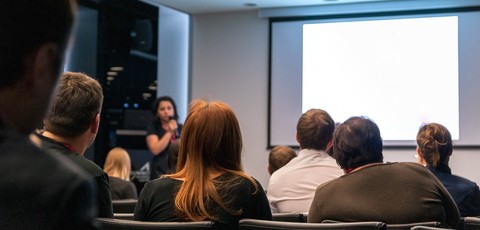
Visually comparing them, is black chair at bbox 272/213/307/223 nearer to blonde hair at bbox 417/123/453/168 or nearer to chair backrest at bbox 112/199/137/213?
chair backrest at bbox 112/199/137/213

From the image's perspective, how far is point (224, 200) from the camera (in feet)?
7.74

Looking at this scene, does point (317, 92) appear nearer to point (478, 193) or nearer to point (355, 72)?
point (355, 72)

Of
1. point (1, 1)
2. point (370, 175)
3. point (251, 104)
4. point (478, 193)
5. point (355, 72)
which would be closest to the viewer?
point (1, 1)

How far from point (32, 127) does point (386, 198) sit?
226 cm

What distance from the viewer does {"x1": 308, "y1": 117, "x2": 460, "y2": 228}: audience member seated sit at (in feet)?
8.52

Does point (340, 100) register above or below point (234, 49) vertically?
below

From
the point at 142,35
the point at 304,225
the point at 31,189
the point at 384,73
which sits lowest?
the point at 304,225

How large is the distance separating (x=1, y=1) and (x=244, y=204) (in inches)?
76.9

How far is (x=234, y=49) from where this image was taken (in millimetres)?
8453

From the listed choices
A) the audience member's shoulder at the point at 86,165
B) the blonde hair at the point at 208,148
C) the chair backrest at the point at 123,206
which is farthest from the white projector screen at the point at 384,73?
the audience member's shoulder at the point at 86,165

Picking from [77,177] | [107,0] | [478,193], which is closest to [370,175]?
[478,193]

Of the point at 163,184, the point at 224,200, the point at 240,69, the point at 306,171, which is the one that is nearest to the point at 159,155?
the point at 240,69

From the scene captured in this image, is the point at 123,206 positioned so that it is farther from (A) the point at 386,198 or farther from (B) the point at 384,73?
(B) the point at 384,73

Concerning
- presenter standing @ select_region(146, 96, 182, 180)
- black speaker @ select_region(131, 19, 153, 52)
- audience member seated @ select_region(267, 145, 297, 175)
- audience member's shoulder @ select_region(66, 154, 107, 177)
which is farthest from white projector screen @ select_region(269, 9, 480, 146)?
audience member's shoulder @ select_region(66, 154, 107, 177)
